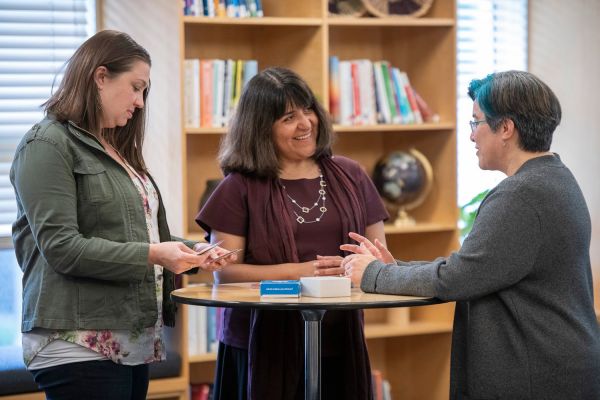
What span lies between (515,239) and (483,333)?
245mm

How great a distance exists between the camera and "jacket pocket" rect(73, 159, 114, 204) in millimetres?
2236

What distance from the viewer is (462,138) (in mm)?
4637

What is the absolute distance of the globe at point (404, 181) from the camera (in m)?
4.09

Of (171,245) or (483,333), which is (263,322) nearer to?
(171,245)

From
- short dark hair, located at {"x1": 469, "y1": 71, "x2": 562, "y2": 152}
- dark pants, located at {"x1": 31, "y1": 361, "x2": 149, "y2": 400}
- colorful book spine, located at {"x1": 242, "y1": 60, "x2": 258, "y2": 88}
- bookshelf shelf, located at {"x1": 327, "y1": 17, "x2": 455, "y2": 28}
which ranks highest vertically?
bookshelf shelf, located at {"x1": 327, "y1": 17, "x2": 455, "y2": 28}

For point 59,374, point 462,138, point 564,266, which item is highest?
point 462,138

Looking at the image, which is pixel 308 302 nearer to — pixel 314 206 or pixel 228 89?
pixel 314 206

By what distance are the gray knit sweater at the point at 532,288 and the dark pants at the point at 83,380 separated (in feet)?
2.79

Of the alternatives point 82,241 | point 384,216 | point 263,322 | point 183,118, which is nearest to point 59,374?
point 82,241

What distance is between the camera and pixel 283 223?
2740 mm

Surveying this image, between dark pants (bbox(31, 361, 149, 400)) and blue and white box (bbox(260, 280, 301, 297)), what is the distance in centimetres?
41

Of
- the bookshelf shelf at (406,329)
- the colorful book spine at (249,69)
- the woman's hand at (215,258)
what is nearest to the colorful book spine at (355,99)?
the colorful book spine at (249,69)

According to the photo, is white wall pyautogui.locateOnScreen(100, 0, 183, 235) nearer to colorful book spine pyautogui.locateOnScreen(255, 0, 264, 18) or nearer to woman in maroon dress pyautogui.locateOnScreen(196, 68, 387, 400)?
colorful book spine pyautogui.locateOnScreen(255, 0, 264, 18)

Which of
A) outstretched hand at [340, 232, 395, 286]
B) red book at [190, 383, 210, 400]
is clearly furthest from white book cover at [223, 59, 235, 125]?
outstretched hand at [340, 232, 395, 286]
